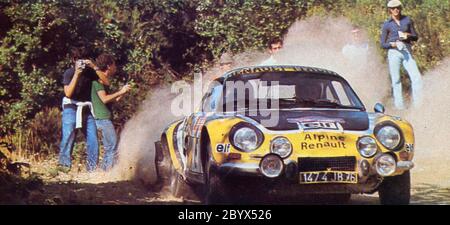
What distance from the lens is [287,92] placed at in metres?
7.08

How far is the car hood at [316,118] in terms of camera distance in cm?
638

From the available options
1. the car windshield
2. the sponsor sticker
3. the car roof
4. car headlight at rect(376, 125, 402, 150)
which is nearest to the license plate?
car headlight at rect(376, 125, 402, 150)

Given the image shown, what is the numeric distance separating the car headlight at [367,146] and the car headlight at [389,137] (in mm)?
70

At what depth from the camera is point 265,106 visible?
22.2ft

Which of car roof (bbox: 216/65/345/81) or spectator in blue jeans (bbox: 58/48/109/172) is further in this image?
spectator in blue jeans (bbox: 58/48/109/172)

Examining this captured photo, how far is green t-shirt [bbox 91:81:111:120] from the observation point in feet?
26.2

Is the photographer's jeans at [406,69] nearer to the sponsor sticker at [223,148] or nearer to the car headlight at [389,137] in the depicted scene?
the car headlight at [389,137]

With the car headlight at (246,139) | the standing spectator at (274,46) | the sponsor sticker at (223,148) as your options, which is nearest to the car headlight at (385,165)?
the car headlight at (246,139)

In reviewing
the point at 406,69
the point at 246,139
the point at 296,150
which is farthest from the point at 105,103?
the point at 406,69

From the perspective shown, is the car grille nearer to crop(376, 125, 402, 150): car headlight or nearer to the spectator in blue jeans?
crop(376, 125, 402, 150): car headlight

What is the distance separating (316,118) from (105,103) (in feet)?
7.59

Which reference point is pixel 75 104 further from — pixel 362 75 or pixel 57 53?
pixel 362 75

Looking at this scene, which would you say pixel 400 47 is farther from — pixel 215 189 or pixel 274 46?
pixel 215 189

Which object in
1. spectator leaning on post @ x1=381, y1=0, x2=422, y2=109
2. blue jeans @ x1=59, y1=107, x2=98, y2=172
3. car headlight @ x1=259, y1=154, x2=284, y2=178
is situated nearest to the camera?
car headlight @ x1=259, y1=154, x2=284, y2=178
